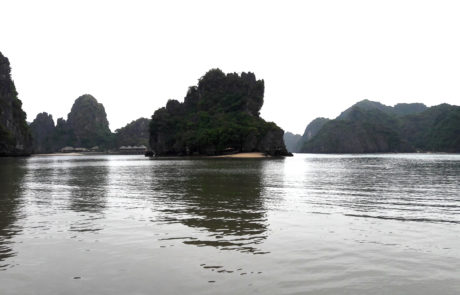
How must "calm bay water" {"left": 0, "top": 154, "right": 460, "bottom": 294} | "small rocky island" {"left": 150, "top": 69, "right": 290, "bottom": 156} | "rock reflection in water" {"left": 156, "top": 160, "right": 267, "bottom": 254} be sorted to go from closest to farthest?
"calm bay water" {"left": 0, "top": 154, "right": 460, "bottom": 294} < "rock reflection in water" {"left": 156, "top": 160, "right": 267, "bottom": 254} < "small rocky island" {"left": 150, "top": 69, "right": 290, "bottom": 156}

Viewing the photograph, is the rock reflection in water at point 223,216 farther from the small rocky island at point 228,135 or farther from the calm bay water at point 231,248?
the small rocky island at point 228,135

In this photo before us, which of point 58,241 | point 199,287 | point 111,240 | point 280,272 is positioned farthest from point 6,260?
point 280,272

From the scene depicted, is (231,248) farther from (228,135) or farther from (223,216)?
(228,135)

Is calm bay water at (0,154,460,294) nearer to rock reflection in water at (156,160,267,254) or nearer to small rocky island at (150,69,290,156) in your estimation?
rock reflection in water at (156,160,267,254)

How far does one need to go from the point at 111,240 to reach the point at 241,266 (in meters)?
5.26

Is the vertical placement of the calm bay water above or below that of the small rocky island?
below

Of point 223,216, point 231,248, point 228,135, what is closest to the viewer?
point 231,248

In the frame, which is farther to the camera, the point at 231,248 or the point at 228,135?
the point at 228,135

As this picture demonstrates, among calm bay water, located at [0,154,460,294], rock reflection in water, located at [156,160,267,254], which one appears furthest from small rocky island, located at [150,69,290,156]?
calm bay water, located at [0,154,460,294]

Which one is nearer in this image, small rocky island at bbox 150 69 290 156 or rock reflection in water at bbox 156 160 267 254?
rock reflection in water at bbox 156 160 267 254

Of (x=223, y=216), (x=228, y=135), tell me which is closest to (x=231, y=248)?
(x=223, y=216)

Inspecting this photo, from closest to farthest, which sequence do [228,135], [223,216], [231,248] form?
[231,248], [223,216], [228,135]

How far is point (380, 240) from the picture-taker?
38.0ft

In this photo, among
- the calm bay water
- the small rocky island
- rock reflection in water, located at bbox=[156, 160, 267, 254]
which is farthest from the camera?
the small rocky island
